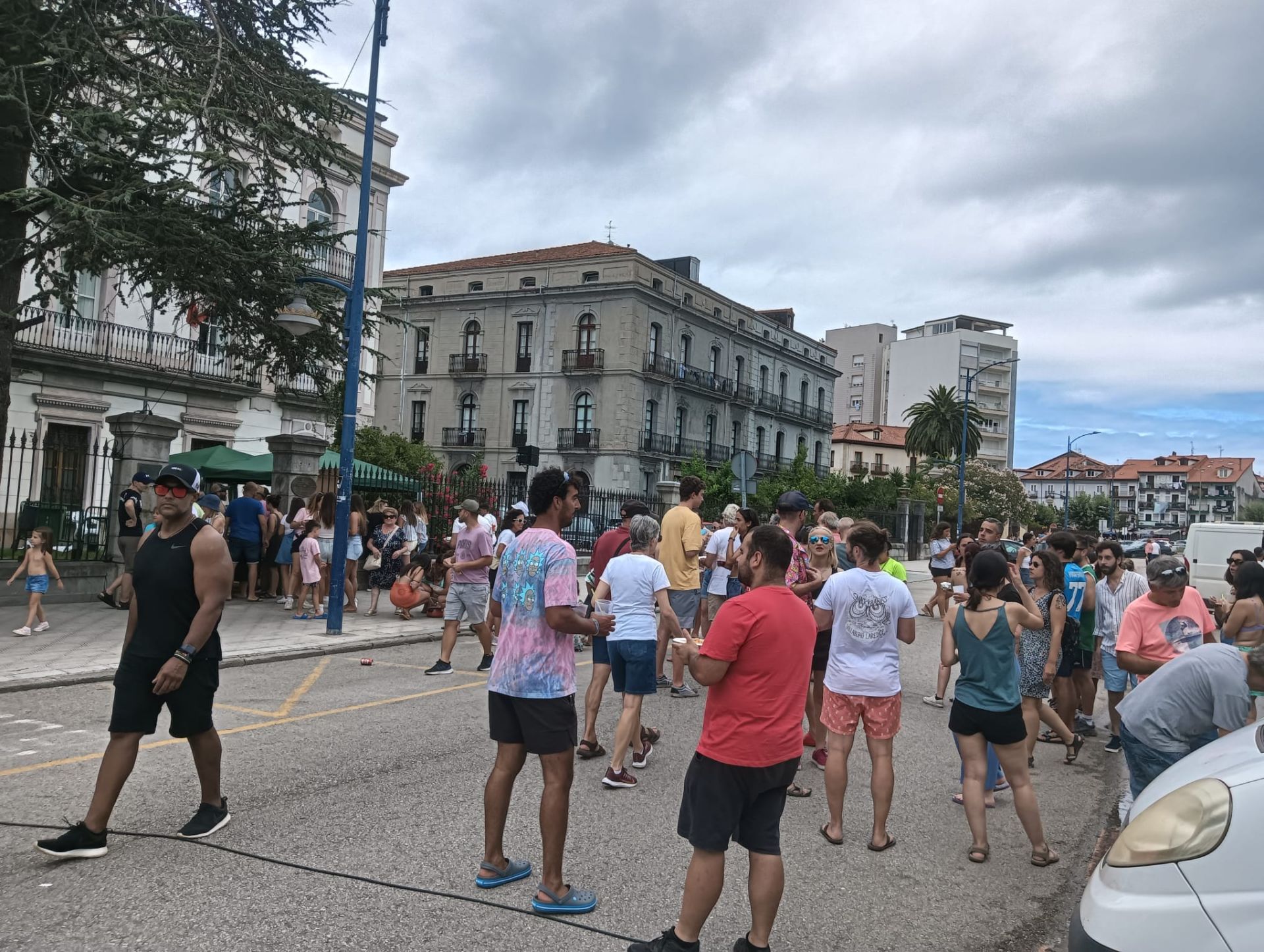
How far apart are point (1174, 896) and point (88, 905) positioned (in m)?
3.99

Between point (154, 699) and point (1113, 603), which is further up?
point (1113, 603)

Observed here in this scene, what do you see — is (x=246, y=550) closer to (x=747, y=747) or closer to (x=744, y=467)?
(x=744, y=467)

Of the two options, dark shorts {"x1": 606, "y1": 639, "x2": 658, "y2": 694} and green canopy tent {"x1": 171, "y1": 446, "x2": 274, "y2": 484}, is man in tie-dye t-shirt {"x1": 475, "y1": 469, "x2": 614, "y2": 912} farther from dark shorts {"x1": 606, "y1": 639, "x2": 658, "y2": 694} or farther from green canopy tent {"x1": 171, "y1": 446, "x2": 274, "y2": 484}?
green canopy tent {"x1": 171, "y1": 446, "x2": 274, "y2": 484}

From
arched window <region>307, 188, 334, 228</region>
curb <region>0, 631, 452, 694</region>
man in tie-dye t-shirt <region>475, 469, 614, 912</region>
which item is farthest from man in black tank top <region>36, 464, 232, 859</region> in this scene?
arched window <region>307, 188, 334, 228</region>

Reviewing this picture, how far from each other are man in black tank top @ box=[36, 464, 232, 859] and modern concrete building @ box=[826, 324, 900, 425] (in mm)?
94937

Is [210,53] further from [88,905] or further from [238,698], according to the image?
[88,905]

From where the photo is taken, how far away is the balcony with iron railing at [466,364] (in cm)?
5169

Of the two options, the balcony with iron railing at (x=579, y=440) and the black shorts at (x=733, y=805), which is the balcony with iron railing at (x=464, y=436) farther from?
the black shorts at (x=733, y=805)

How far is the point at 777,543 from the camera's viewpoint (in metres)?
3.83

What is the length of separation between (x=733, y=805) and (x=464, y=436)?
49.7 metres

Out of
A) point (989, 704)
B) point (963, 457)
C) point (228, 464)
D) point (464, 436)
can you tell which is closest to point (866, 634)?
point (989, 704)

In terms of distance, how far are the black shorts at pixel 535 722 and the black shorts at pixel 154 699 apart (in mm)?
1515

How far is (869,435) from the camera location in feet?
276

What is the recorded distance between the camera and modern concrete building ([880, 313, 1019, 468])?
91750mm
